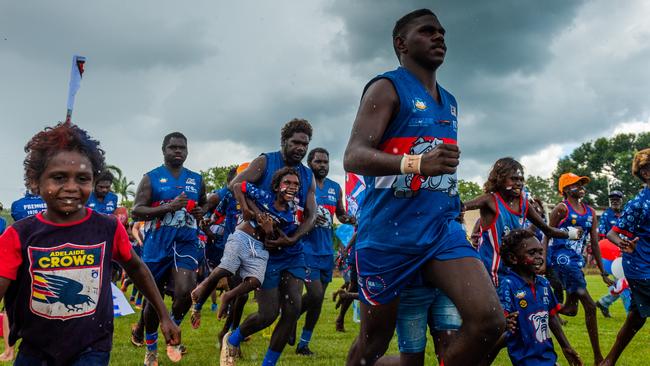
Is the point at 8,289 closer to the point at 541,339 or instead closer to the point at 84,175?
the point at 84,175

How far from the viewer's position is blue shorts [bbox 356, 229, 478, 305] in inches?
132

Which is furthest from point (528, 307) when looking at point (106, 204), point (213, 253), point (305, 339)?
point (106, 204)

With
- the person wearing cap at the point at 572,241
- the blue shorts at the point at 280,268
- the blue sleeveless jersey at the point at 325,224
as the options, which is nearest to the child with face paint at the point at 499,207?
the person wearing cap at the point at 572,241

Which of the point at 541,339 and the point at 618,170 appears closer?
the point at 541,339

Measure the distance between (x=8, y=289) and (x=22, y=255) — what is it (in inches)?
8.5

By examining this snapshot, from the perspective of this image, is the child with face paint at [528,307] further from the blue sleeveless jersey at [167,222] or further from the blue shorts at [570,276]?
the blue sleeveless jersey at [167,222]

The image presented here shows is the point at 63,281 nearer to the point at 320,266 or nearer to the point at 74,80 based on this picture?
the point at 74,80

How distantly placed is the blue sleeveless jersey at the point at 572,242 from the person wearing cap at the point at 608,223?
24cm

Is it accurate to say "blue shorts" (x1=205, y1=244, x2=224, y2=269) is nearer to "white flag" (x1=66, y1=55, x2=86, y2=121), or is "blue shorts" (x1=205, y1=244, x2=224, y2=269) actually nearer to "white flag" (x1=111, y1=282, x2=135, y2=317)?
"white flag" (x1=111, y1=282, x2=135, y2=317)

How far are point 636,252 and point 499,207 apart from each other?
4.73 ft

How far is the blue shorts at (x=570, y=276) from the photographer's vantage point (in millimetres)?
7699

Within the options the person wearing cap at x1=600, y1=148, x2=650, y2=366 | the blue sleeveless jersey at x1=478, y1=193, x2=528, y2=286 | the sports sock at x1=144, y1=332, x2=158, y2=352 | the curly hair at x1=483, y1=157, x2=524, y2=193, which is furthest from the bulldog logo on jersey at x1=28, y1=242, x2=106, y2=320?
the person wearing cap at x1=600, y1=148, x2=650, y2=366

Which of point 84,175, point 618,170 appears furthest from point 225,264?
point 618,170

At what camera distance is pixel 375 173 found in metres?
3.14
